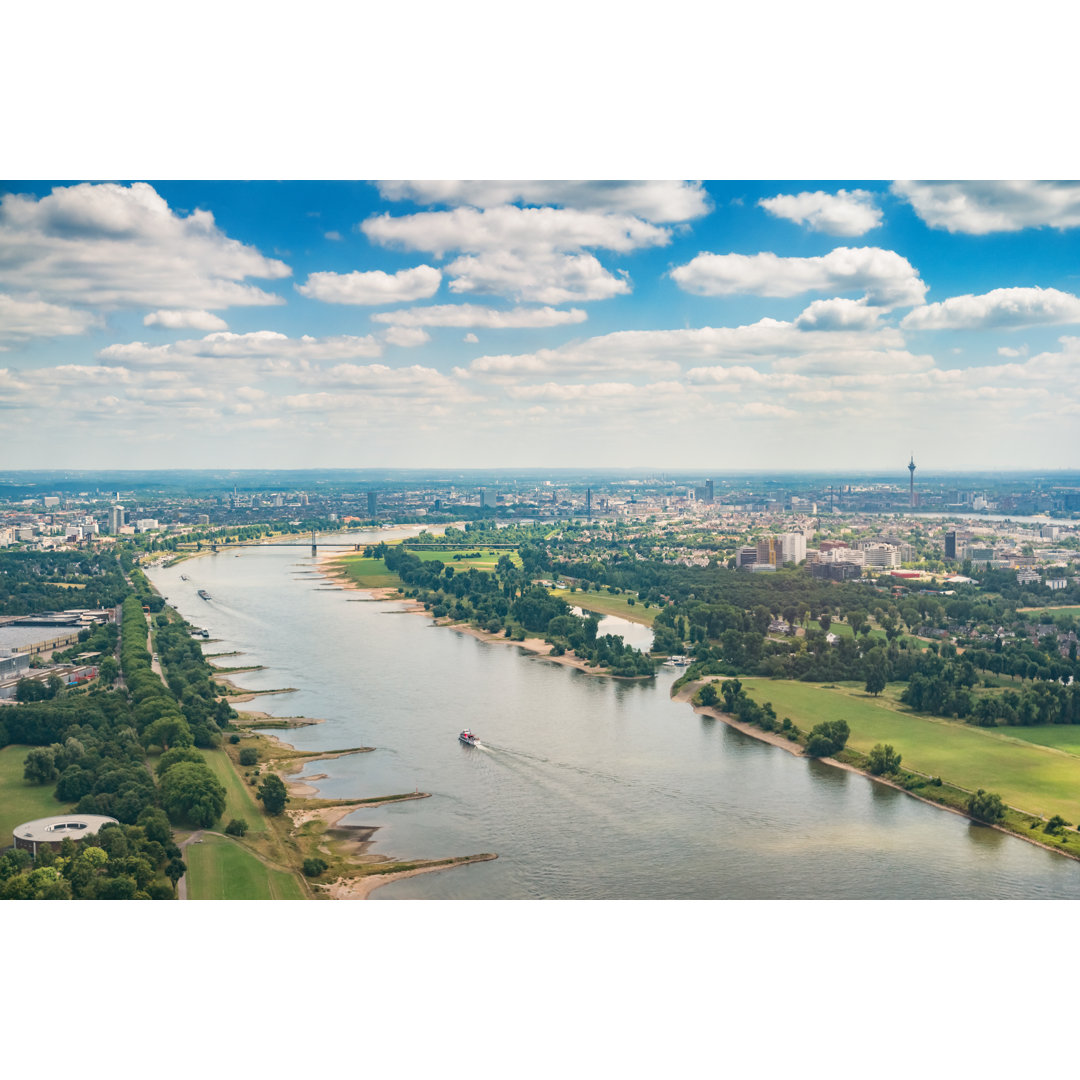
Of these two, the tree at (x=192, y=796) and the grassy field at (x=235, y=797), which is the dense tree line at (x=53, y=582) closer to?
the grassy field at (x=235, y=797)

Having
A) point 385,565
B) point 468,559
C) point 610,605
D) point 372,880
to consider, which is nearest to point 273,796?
point 372,880

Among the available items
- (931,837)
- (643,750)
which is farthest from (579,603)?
(931,837)

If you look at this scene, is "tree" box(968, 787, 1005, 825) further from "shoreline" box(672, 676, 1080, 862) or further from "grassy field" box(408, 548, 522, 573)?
"grassy field" box(408, 548, 522, 573)

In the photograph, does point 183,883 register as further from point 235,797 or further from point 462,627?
point 462,627

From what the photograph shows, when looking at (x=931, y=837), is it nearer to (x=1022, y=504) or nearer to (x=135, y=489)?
(x=1022, y=504)

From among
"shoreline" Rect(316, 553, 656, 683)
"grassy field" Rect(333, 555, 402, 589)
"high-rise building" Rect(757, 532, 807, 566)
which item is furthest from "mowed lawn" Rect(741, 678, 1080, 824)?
"grassy field" Rect(333, 555, 402, 589)

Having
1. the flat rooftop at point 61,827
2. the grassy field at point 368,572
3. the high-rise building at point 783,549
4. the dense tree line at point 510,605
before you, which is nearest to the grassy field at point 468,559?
the dense tree line at point 510,605
